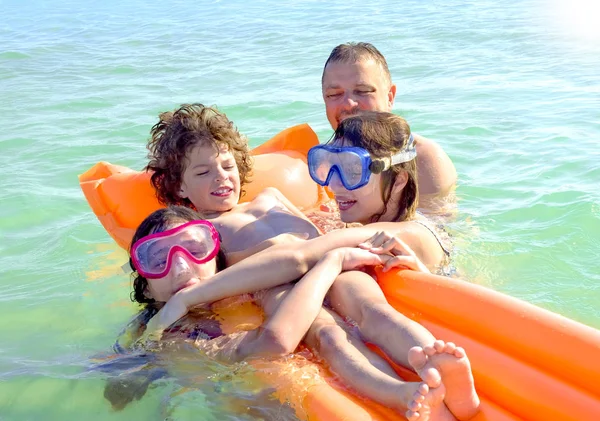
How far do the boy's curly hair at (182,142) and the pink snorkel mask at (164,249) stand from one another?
0.84m

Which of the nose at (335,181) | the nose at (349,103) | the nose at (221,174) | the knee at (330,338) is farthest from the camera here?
the nose at (349,103)

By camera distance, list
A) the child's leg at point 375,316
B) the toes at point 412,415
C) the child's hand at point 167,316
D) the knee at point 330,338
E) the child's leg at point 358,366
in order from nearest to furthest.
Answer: the toes at point 412,415
the child's leg at point 358,366
the child's leg at point 375,316
the knee at point 330,338
the child's hand at point 167,316

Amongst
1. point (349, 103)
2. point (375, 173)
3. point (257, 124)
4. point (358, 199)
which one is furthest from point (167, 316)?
point (257, 124)

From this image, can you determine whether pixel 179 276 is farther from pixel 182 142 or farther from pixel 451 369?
pixel 451 369

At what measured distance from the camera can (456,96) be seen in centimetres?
900

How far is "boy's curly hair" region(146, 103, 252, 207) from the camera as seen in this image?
447 centimetres

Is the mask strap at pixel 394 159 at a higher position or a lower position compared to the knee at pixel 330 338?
higher

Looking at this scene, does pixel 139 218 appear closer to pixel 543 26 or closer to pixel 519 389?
pixel 519 389

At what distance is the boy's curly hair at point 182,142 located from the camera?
4473 mm

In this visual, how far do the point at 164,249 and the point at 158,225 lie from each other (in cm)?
16

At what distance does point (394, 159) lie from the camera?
13.1 ft

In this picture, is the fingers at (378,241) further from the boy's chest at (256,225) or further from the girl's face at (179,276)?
the girl's face at (179,276)

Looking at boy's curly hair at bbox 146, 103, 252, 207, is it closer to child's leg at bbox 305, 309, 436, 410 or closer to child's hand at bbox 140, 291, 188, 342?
child's hand at bbox 140, 291, 188, 342

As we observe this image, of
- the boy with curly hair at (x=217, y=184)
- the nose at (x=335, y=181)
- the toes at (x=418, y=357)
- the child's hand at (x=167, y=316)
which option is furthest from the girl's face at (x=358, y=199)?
the toes at (x=418, y=357)
